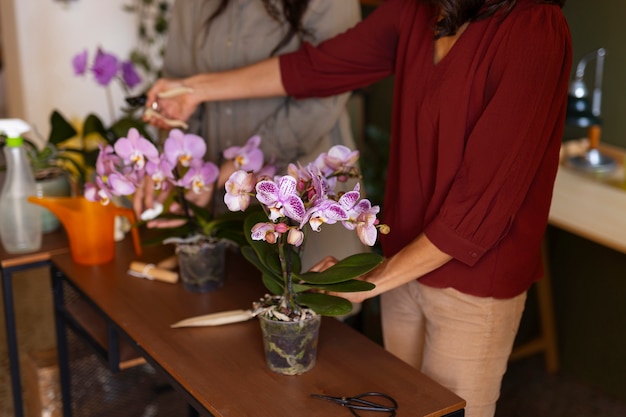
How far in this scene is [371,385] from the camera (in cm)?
147

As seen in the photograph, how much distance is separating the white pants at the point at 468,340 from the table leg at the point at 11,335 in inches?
42.8

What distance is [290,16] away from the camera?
206 centimetres

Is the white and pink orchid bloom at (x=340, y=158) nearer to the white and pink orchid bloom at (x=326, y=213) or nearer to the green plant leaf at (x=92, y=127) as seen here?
the white and pink orchid bloom at (x=326, y=213)

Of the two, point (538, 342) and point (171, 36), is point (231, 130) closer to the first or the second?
point (171, 36)

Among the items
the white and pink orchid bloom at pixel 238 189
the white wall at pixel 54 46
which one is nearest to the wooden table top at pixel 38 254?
the white and pink orchid bloom at pixel 238 189

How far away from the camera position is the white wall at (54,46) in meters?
3.88

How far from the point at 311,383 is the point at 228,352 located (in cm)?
20

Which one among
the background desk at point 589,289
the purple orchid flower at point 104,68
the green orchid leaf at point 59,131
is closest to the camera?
the green orchid leaf at point 59,131

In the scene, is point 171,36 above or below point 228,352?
above

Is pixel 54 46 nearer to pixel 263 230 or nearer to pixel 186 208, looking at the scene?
pixel 186 208

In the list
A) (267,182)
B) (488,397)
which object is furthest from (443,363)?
(267,182)

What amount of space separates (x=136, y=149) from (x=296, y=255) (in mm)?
456

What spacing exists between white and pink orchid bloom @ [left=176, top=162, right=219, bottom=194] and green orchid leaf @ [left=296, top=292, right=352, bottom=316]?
416 millimetres

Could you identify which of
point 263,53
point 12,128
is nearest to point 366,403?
point 263,53
